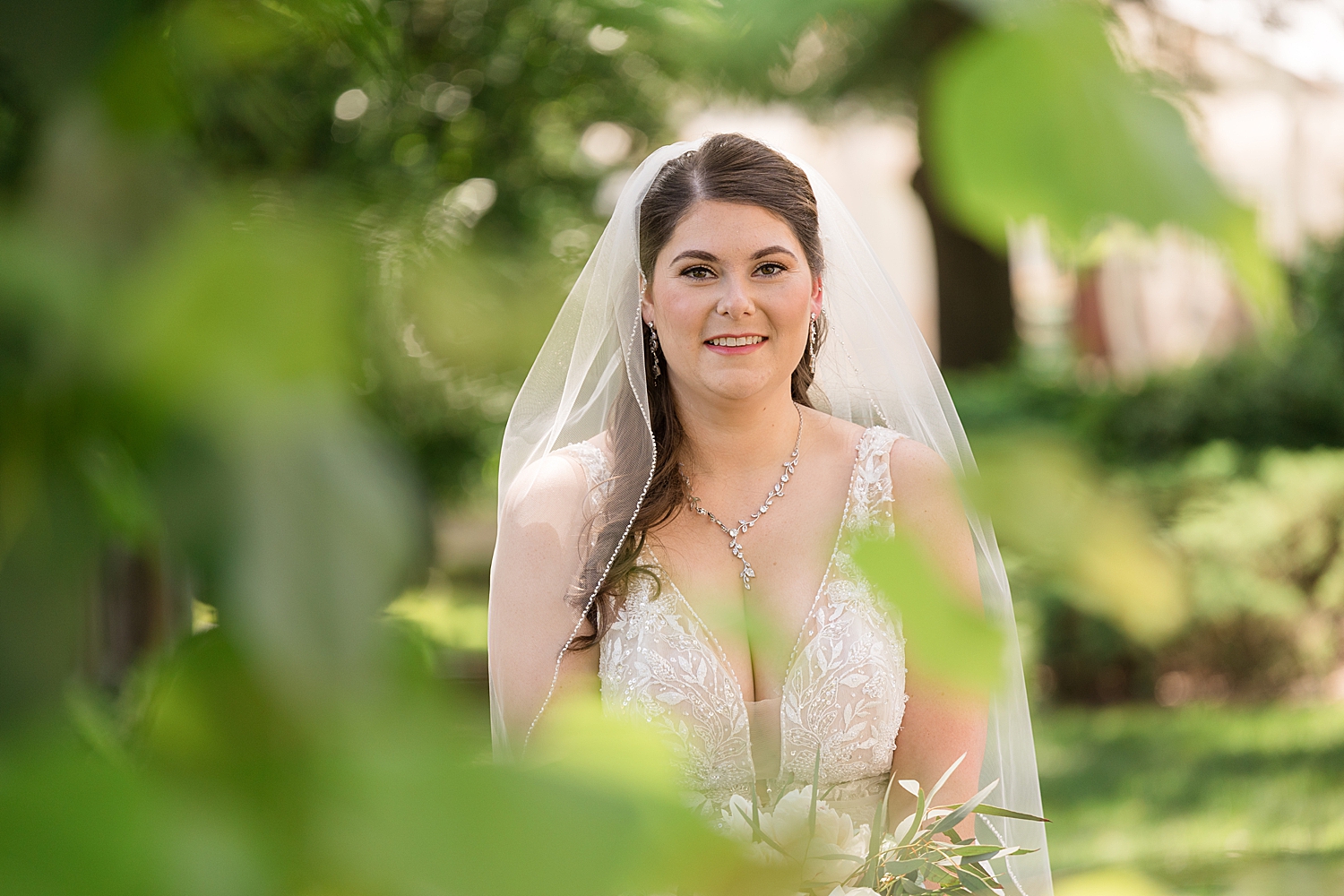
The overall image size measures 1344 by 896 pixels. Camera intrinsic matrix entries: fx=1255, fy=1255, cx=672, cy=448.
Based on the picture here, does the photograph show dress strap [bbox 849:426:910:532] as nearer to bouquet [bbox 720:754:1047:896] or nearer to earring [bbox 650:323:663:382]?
earring [bbox 650:323:663:382]

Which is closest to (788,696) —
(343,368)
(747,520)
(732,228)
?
(747,520)

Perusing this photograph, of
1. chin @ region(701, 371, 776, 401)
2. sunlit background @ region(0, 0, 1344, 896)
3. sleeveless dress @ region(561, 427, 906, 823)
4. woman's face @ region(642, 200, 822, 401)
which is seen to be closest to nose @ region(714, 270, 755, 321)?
woman's face @ region(642, 200, 822, 401)

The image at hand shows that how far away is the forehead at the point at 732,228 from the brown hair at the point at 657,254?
0.02 meters

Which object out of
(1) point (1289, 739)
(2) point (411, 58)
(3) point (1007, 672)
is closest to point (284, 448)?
(3) point (1007, 672)

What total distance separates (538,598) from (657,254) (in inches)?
32.8

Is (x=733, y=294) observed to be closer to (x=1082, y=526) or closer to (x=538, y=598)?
(x=538, y=598)

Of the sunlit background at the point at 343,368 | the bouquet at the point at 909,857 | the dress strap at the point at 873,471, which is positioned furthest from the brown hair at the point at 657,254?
the sunlit background at the point at 343,368

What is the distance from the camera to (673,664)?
2799mm

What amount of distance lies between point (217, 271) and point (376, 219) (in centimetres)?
10

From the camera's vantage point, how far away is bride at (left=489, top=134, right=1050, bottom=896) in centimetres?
270

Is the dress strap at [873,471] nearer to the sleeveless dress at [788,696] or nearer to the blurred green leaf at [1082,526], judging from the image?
the sleeveless dress at [788,696]

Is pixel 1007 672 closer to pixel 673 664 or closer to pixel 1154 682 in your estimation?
pixel 673 664

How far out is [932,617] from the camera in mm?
317

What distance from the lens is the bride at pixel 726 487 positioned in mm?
2701
